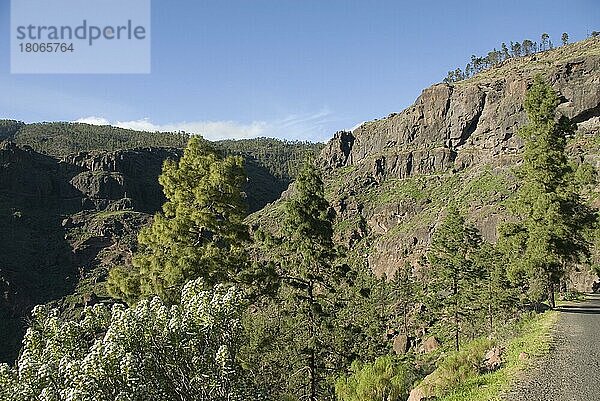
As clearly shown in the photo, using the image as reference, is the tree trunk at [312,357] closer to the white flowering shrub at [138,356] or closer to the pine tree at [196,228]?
the pine tree at [196,228]

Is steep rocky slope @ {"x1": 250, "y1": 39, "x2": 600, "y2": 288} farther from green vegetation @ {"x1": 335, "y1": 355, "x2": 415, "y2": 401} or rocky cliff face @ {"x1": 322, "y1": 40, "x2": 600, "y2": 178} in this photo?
green vegetation @ {"x1": 335, "y1": 355, "x2": 415, "y2": 401}

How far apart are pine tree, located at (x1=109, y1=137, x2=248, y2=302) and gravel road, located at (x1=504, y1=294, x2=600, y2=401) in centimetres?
875

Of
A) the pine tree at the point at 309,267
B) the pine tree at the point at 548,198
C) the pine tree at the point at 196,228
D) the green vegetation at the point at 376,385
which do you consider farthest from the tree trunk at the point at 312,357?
the pine tree at the point at 548,198

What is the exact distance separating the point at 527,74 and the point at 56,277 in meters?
119

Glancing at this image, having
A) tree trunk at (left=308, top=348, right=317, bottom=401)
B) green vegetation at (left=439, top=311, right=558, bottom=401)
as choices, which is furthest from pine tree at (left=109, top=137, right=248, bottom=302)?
green vegetation at (left=439, top=311, right=558, bottom=401)

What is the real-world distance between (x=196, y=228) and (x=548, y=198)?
16.5 m

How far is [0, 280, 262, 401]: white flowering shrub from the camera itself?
6219 millimetres

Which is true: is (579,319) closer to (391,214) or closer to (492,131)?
(391,214)

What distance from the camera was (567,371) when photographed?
11844mm

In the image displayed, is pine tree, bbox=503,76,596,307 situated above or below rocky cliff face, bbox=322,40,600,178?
below

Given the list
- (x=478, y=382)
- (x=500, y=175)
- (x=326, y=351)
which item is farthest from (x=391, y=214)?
(x=478, y=382)

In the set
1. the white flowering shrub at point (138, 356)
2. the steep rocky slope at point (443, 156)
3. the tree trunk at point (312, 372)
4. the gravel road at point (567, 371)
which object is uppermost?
the steep rocky slope at point (443, 156)

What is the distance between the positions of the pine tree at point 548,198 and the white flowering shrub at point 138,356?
64.2ft

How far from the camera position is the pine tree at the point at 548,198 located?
75.6 ft
